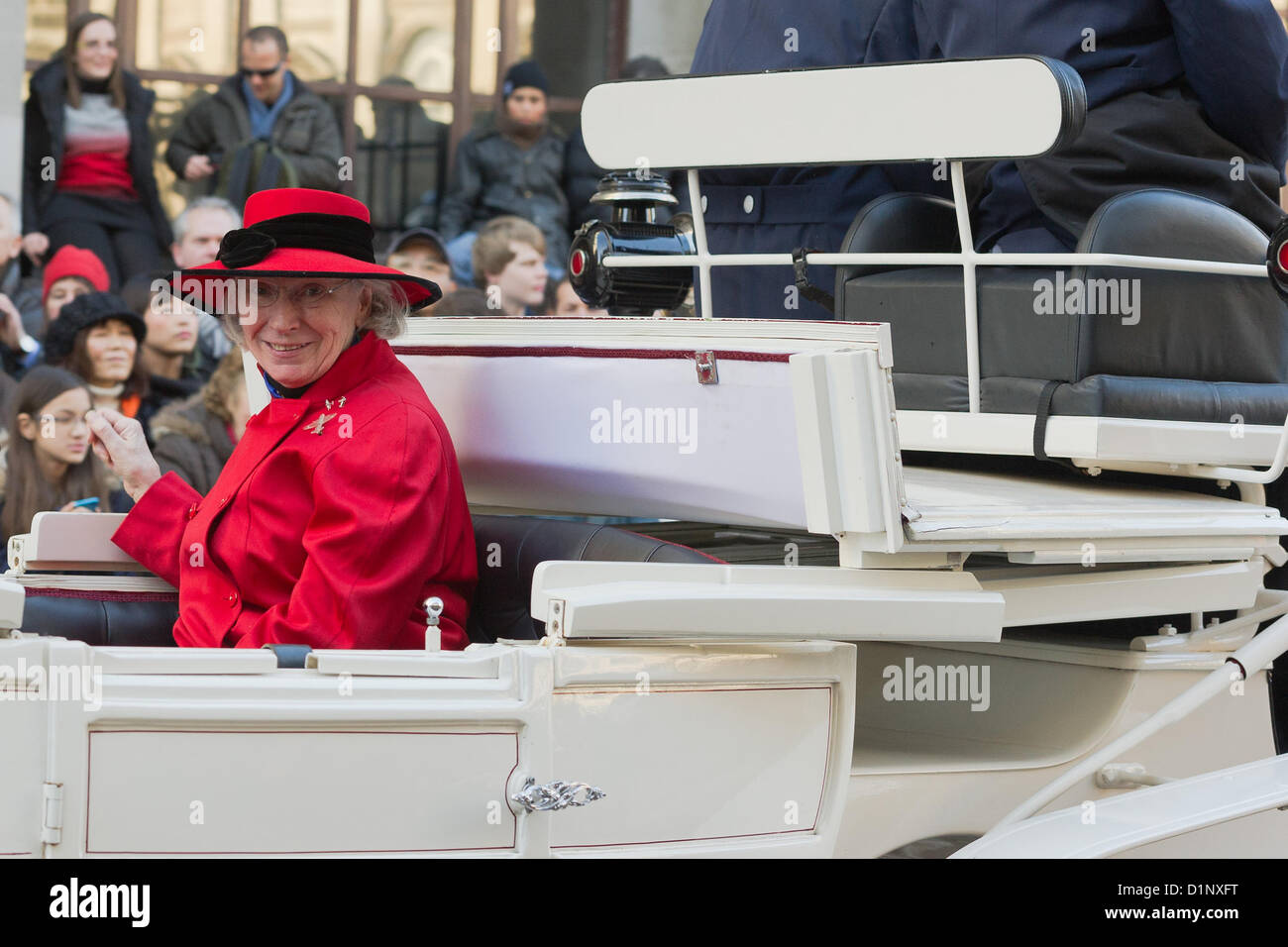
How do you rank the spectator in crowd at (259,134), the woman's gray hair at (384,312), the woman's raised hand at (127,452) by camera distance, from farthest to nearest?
the spectator in crowd at (259,134)
the woman's raised hand at (127,452)
the woman's gray hair at (384,312)

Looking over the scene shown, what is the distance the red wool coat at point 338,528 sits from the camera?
2.63 meters

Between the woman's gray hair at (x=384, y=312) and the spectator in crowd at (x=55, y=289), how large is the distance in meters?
2.81

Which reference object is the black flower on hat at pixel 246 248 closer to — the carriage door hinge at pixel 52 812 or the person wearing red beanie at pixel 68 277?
the carriage door hinge at pixel 52 812

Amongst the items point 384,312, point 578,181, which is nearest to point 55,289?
point 578,181

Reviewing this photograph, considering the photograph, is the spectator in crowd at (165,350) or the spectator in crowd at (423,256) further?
the spectator in crowd at (423,256)

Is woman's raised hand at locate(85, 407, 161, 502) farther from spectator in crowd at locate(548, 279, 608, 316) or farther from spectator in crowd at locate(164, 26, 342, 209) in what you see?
spectator in crowd at locate(548, 279, 608, 316)

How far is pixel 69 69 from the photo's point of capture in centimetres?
586

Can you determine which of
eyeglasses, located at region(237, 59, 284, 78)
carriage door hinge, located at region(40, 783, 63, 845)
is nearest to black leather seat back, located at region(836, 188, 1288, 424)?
carriage door hinge, located at region(40, 783, 63, 845)

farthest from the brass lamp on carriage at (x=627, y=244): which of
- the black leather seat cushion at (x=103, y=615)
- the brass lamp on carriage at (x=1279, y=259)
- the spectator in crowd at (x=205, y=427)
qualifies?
the spectator in crowd at (x=205, y=427)

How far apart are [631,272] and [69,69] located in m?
2.95

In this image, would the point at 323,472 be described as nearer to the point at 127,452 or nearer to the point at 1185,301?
the point at 127,452

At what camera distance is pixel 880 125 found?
2.93m

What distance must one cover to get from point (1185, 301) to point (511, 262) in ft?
11.6

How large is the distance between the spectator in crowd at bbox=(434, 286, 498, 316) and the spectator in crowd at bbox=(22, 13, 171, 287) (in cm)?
108
